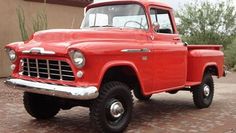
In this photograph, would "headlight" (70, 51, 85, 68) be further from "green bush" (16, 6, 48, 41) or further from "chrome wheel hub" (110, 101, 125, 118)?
"green bush" (16, 6, 48, 41)

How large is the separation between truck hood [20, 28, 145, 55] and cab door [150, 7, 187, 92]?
2.59 ft

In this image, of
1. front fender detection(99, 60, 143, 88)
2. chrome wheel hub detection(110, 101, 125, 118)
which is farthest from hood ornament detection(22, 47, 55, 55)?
chrome wheel hub detection(110, 101, 125, 118)

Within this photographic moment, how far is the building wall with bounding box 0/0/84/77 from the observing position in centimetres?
1489

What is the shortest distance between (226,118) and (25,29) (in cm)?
883

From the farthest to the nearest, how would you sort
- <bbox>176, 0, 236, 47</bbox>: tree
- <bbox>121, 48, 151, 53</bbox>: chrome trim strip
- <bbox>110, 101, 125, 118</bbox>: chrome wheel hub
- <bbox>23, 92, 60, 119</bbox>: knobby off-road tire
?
1. <bbox>176, 0, 236, 47</bbox>: tree
2. <bbox>23, 92, 60, 119</bbox>: knobby off-road tire
3. <bbox>121, 48, 151, 53</bbox>: chrome trim strip
4. <bbox>110, 101, 125, 118</bbox>: chrome wheel hub

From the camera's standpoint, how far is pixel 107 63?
6453 mm

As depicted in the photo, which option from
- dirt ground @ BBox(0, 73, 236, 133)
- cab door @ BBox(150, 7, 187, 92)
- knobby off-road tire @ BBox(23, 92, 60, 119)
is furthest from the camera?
cab door @ BBox(150, 7, 187, 92)

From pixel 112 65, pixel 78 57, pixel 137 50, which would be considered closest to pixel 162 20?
pixel 137 50

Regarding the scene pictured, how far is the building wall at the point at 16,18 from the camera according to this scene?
14.9 metres

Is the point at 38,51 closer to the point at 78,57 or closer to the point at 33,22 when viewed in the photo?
the point at 78,57

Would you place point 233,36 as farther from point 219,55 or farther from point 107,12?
point 107,12

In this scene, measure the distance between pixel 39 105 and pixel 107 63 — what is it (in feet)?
6.18

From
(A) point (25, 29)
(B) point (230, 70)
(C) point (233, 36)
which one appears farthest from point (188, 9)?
(A) point (25, 29)

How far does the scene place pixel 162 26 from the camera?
8.38 m
